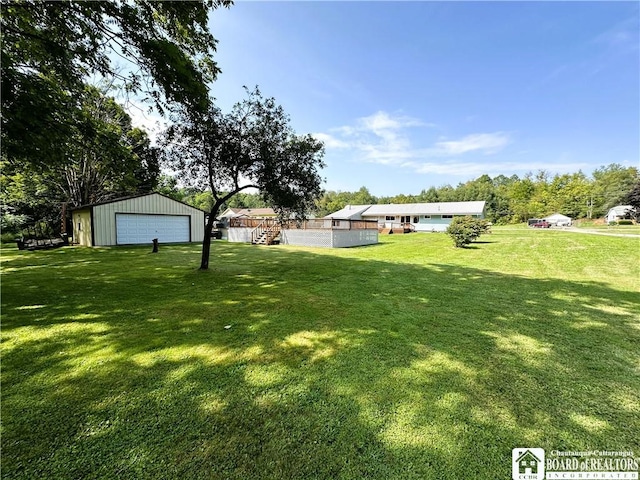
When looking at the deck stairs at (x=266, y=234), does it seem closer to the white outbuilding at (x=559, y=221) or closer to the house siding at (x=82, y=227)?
the house siding at (x=82, y=227)

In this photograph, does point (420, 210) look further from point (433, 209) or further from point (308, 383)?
point (308, 383)

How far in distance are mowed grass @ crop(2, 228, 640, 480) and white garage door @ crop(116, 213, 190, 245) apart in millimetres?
13035

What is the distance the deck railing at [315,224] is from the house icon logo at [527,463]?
14018mm

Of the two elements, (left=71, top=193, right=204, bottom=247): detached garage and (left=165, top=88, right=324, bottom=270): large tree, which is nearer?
(left=165, top=88, right=324, bottom=270): large tree

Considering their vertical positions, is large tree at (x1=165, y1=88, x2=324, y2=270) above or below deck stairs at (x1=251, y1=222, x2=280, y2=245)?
above

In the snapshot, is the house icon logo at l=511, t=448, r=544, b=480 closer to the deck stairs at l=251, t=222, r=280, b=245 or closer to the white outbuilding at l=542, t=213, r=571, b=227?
the deck stairs at l=251, t=222, r=280, b=245

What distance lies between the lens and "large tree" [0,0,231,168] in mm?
5336

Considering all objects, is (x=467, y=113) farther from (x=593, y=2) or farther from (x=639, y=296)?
(x=639, y=296)

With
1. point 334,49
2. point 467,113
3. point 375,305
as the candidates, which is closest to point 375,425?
point 375,305

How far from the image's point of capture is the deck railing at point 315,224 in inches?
674

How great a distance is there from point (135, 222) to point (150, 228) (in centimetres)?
97

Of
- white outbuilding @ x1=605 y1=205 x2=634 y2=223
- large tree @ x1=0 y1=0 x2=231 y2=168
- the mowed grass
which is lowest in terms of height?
the mowed grass

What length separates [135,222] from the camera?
17.8 metres

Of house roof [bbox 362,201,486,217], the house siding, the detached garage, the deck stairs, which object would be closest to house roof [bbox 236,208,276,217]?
house roof [bbox 362,201,486,217]
